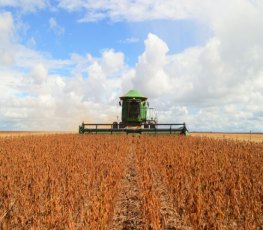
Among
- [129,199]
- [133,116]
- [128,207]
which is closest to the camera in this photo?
[128,207]

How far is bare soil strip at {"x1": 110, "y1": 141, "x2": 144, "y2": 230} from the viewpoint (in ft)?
19.5

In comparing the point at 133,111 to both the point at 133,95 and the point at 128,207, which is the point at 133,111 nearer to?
the point at 133,95

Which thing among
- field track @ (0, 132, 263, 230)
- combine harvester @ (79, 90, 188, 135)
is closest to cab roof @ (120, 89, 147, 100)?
combine harvester @ (79, 90, 188, 135)

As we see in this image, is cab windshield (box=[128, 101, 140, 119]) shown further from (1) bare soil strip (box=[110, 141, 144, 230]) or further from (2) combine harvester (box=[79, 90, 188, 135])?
(1) bare soil strip (box=[110, 141, 144, 230])

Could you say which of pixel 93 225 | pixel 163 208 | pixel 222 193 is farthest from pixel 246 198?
pixel 93 225

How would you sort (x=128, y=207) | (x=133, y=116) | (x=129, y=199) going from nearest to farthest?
(x=128, y=207) < (x=129, y=199) < (x=133, y=116)

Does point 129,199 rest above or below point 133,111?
below

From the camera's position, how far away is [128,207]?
699 centimetres

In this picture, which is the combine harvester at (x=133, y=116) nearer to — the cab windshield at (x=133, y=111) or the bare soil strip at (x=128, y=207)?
the cab windshield at (x=133, y=111)

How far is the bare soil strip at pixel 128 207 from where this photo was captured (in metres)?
5.96

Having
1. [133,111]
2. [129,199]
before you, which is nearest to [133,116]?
[133,111]

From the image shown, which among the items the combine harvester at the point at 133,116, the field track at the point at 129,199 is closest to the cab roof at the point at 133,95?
the combine harvester at the point at 133,116

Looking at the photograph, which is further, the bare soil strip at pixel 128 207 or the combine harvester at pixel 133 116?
the combine harvester at pixel 133 116

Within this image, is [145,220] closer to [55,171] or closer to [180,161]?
[55,171]
